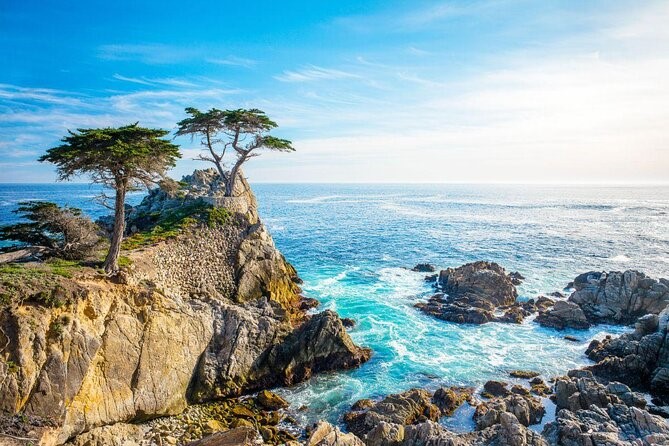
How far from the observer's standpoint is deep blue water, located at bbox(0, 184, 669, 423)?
2412 centimetres

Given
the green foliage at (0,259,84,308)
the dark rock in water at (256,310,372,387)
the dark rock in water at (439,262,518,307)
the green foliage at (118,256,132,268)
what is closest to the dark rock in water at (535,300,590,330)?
the dark rock in water at (439,262,518,307)

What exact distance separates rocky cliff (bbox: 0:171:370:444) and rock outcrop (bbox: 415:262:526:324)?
1189 centimetres

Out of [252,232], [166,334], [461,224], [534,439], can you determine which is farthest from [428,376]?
[461,224]

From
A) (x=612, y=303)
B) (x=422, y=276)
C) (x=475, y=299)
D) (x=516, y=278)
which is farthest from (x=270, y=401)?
(x=516, y=278)

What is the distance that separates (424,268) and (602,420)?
30607mm

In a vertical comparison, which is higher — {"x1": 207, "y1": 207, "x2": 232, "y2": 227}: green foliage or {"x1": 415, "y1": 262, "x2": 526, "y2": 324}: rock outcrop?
{"x1": 207, "y1": 207, "x2": 232, "y2": 227}: green foliage

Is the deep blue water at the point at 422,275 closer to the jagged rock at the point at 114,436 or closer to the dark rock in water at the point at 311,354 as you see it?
the dark rock in water at the point at 311,354

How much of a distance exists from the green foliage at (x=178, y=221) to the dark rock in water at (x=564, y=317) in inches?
1055

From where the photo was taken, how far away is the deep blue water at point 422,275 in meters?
24.1

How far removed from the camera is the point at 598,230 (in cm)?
7594

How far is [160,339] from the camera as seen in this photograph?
765 inches

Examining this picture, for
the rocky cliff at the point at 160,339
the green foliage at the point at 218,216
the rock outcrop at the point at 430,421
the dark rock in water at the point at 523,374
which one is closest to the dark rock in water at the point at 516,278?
the dark rock in water at the point at 523,374

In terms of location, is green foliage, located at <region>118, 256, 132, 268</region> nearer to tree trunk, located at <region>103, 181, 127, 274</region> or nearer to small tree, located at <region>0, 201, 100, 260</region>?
tree trunk, located at <region>103, 181, 127, 274</region>

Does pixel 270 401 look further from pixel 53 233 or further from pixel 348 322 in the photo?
pixel 53 233
